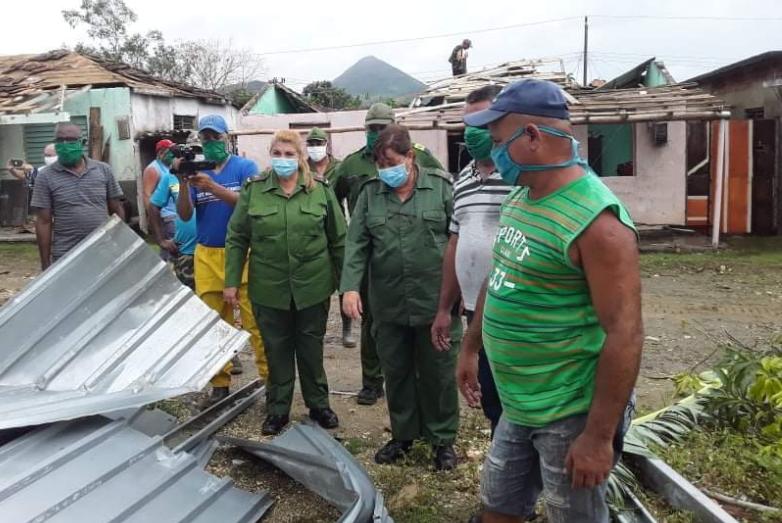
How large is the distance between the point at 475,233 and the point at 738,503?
1625 millimetres

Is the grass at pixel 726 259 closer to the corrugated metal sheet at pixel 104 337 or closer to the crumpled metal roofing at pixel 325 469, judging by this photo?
the crumpled metal roofing at pixel 325 469

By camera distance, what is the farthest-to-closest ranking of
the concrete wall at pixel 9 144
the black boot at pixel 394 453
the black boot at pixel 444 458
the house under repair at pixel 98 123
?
the concrete wall at pixel 9 144
the house under repair at pixel 98 123
the black boot at pixel 394 453
the black boot at pixel 444 458

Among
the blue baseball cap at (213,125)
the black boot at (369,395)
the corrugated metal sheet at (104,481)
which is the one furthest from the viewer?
the black boot at (369,395)

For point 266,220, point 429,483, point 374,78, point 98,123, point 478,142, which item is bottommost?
point 429,483

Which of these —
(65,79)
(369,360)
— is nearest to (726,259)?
(369,360)

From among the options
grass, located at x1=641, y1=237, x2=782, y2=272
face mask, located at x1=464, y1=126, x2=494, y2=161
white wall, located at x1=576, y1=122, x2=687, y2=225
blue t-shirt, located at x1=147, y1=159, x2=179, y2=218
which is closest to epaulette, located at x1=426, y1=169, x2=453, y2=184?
face mask, located at x1=464, y1=126, x2=494, y2=161

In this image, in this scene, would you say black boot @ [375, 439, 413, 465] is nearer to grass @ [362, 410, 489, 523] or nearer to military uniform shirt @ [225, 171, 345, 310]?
grass @ [362, 410, 489, 523]

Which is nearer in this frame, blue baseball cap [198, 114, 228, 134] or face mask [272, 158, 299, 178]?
face mask [272, 158, 299, 178]

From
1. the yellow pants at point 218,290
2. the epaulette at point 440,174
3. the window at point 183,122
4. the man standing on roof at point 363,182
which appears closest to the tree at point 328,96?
the window at point 183,122

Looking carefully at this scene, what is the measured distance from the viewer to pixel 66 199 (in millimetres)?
5141

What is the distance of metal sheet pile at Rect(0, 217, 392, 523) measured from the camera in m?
2.63

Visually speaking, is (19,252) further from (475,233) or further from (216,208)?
(475,233)

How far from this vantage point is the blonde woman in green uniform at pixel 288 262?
4293 mm

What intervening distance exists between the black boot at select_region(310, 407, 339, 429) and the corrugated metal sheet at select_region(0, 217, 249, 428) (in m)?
1.00
